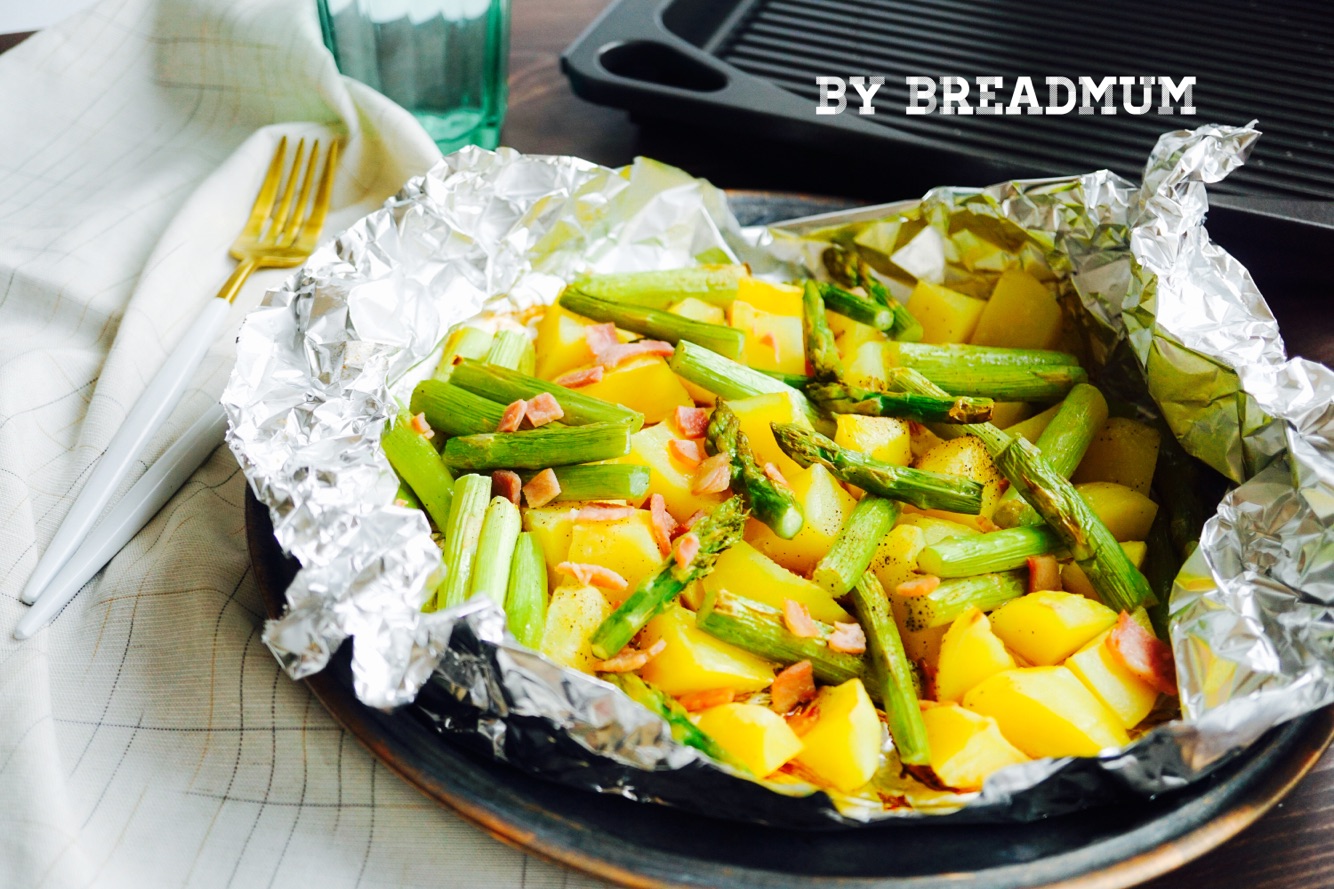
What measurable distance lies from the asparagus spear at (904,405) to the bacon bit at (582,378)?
38 cm

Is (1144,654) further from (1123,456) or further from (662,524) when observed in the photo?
(662,524)

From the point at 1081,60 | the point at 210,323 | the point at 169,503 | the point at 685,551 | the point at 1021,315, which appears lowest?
the point at 169,503

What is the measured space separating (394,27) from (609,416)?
124 centimetres

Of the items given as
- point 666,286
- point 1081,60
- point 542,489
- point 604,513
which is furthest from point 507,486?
point 1081,60

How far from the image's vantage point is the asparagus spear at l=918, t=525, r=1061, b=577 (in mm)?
1522

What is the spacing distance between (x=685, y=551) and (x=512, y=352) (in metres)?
0.58

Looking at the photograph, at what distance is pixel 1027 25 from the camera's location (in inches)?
117

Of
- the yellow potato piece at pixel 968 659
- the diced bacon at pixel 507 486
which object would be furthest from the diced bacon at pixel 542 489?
the yellow potato piece at pixel 968 659

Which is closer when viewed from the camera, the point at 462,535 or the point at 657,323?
the point at 462,535

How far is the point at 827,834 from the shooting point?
123 centimetres

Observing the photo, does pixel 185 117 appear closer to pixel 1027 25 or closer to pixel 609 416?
pixel 609 416

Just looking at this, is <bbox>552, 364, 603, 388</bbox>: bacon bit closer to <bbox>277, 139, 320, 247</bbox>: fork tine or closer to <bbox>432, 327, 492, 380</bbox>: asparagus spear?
<bbox>432, 327, 492, 380</bbox>: asparagus spear

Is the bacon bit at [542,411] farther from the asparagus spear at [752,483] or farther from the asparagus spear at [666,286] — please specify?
the asparagus spear at [666,286]

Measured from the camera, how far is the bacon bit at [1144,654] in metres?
1.39
